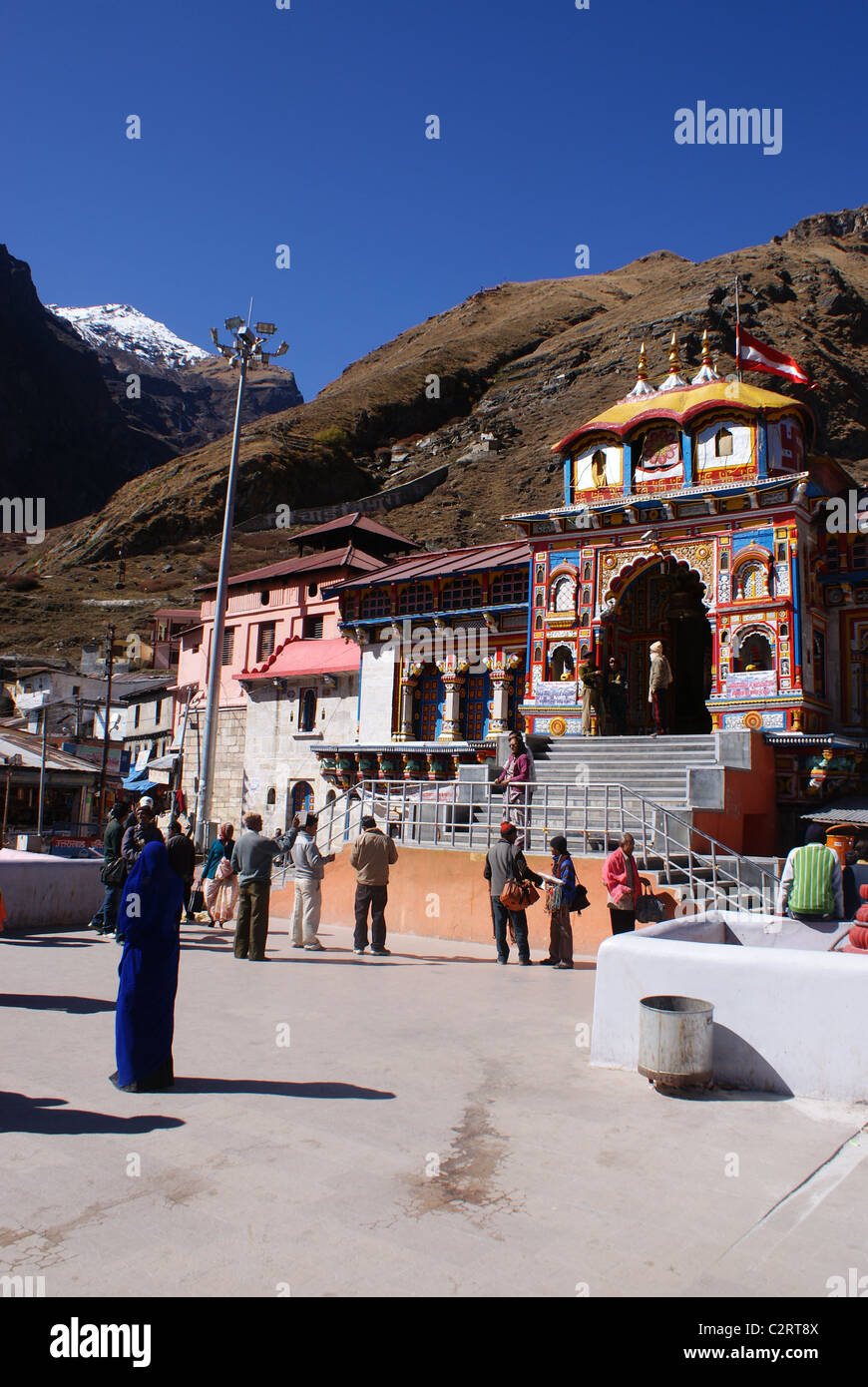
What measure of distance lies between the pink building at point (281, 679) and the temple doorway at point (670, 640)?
9.98 meters

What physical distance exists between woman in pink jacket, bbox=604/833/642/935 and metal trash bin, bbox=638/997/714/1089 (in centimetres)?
512

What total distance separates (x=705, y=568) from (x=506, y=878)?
40.9ft

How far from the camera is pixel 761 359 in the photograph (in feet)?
71.7

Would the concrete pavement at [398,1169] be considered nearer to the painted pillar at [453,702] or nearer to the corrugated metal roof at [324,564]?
the painted pillar at [453,702]

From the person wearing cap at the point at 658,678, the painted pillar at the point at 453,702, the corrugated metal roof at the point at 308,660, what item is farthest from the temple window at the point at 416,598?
the person wearing cap at the point at 658,678

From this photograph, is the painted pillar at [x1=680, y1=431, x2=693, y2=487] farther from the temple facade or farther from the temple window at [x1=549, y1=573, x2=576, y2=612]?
the temple window at [x1=549, y1=573, x2=576, y2=612]

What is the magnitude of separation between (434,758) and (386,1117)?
20753 millimetres

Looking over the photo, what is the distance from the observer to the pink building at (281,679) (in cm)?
3144

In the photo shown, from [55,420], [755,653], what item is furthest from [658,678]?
[55,420]

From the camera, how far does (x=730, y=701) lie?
66.8 feet

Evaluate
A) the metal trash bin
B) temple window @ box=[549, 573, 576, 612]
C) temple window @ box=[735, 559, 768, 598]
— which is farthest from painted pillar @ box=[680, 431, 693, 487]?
the metal trash bin

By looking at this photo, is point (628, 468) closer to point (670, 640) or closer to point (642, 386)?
point (642, 386)

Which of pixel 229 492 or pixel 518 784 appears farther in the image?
pixel 229 492

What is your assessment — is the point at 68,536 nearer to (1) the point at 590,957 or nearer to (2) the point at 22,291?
(2) the point at 22,291
